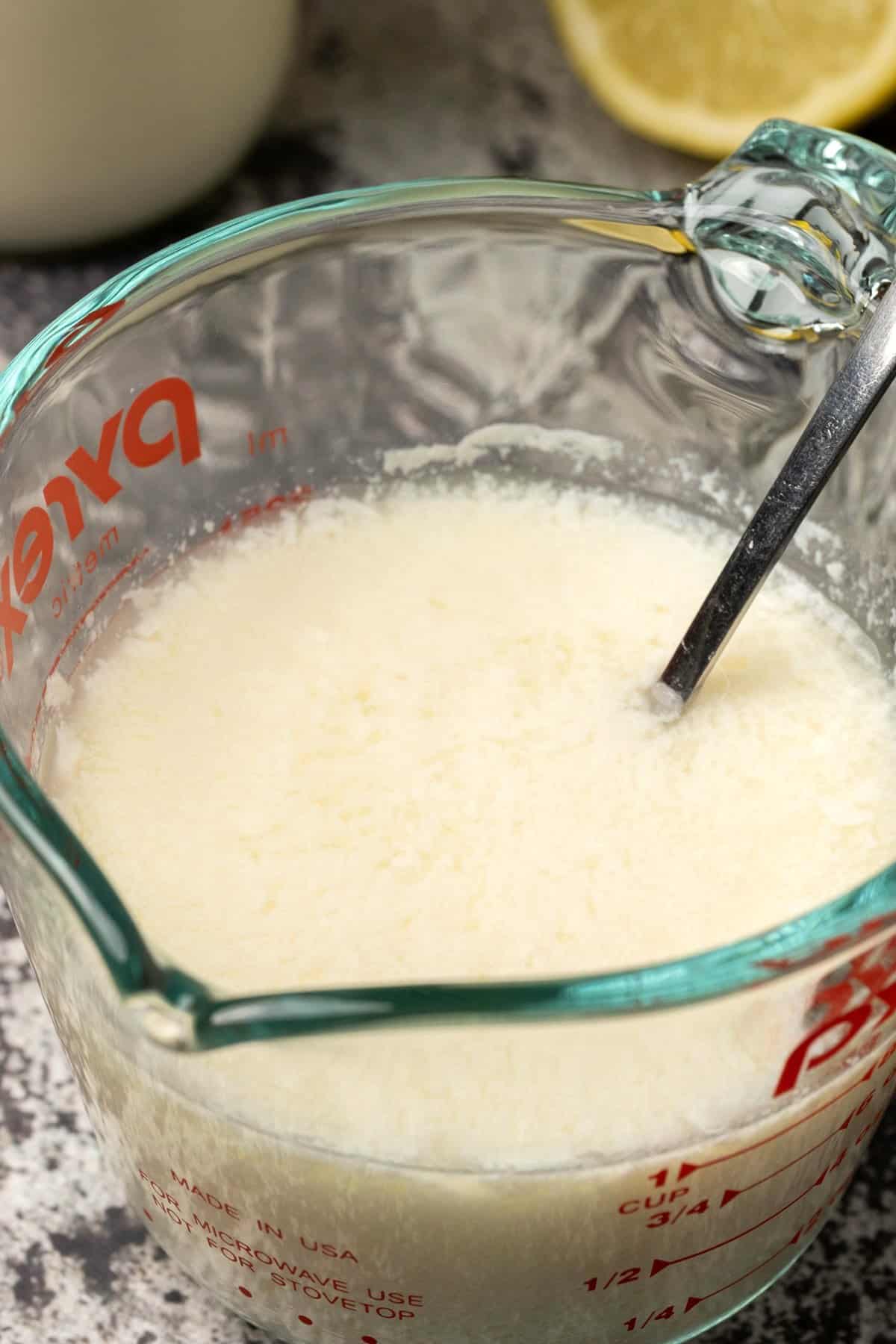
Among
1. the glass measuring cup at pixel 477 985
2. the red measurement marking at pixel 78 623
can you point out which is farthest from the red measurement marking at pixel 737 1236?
the red measurement marking at pixel 78 623

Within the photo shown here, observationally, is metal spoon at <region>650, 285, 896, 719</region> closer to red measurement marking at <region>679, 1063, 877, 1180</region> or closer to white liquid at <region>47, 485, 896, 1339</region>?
white liquid at <region>47, 485, 896, 1339</region>

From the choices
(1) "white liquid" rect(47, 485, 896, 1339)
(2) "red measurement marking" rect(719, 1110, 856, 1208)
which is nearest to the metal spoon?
(1) "white liquid" rect(47, 485, 896, 1339)

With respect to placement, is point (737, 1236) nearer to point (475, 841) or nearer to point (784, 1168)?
point (784, 1168)

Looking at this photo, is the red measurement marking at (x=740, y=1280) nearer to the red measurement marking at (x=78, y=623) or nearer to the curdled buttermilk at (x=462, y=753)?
the curdled buttermilk at (x=462, y=753)

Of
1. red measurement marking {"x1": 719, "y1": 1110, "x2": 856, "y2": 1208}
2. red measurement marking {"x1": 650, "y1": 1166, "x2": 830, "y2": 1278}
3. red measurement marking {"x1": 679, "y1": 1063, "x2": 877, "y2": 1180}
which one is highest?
red measurement marking {"x1": 679, "y1": 1063, "x2": 877, "y2": 1180}

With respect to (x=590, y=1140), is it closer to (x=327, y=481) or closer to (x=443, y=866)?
(x=443, y=866)

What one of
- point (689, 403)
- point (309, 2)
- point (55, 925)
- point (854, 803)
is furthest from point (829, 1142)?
point (309, 2)

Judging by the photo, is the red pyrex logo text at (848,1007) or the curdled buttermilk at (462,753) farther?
the curdled buttermilk at (462,753)
